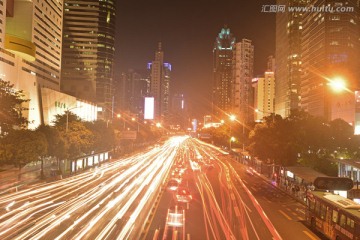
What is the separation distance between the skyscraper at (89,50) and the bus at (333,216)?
15052cm

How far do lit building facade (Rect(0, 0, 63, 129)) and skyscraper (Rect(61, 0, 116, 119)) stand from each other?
45.1 meters

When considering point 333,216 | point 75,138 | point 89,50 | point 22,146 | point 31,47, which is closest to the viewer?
point 333,216

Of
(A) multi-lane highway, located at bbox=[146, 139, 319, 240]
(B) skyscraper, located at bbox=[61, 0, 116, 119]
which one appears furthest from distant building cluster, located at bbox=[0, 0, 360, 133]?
(A) multi-lane highway, located at bbox=[146, 139, 319, 240]

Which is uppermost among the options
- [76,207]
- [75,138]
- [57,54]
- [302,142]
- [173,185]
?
[57,54]

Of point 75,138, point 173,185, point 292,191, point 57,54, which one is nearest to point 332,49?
point 57,54

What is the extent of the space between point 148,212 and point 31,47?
81.9m

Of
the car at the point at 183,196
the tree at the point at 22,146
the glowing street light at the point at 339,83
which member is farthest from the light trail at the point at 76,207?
the glowing street light at the point at 339,83

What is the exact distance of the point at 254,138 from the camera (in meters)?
55.8

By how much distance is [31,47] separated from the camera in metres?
97.4

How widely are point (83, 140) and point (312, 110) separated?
377 feet

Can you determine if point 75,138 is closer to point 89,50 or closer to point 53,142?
point 53,142

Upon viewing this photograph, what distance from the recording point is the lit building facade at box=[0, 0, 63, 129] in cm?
8450

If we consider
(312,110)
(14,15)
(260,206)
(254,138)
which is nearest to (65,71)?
(14,15)

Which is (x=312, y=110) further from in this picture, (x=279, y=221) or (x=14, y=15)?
(x=279, y=221)
